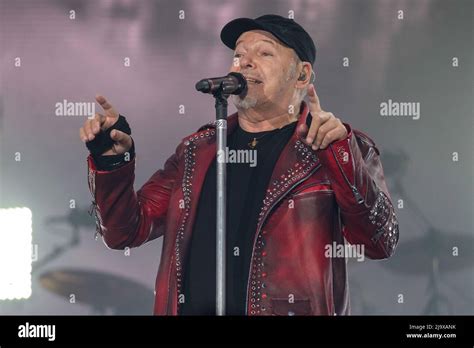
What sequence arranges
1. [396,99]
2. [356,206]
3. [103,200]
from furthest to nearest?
[396,99] → [103,200] → [356,206]

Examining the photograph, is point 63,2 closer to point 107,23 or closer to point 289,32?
point 107,23

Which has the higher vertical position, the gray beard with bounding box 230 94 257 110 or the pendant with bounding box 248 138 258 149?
the gray beard with bounding box 230 94 257 110

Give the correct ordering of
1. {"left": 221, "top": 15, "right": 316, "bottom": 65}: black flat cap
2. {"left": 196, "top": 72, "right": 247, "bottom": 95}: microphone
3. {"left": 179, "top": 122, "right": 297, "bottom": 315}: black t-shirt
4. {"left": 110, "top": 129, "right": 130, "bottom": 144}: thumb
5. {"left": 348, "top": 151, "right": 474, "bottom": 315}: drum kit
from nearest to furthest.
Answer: {"left": 196, "top": 72, "right": 247, "bottom": 95}: microphone → {"left": 110, "top": 129, "right": 130, "bottom": 144}: thumb → {"left": 179, "top": 122, "right": 297, "bottom": 315}: black t-shirt → {"left": 221, "top": 15, "right": 316, "bottom": 65}: black flat cap → {"left": 348, "top": 151, "right": 474, "bottom": 315}: drum kit

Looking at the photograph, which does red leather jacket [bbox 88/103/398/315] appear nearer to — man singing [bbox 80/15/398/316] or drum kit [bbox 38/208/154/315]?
man singing [bbox 80/15/398/316]

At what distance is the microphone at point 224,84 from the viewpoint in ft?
8.45

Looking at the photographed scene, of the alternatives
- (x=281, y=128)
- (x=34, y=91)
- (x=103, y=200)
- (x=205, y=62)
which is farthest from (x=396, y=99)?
(x=34, y=91)

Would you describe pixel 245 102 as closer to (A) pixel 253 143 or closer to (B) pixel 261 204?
(A) pixel 253 143

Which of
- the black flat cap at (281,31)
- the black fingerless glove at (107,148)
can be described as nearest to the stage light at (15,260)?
the black fingerless glove at (107,148)

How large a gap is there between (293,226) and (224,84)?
605 millimetres

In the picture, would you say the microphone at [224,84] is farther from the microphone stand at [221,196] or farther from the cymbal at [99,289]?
the cymbal at [99,289]

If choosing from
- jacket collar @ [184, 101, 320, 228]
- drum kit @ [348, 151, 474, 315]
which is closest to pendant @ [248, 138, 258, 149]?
jacket collar @ [184, 101, 320, 228]

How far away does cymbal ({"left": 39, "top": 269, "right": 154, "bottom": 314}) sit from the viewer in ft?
11.0

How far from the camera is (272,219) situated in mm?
2908
